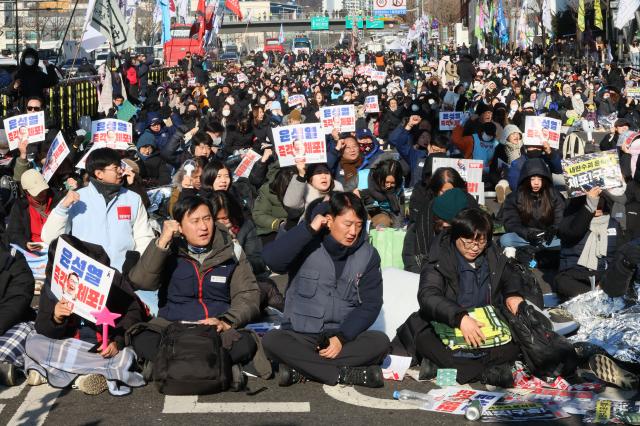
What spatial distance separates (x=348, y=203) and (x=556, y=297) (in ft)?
10.9

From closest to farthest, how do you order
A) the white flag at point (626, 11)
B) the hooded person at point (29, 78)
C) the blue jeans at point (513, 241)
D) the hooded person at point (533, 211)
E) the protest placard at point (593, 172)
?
the protest placard at point (593, 172) → the hooded person at point (533, 211) → the blue jeans at point (513, 241) → the hooded person at point (29, 78) → the white flag at point (626, 11)

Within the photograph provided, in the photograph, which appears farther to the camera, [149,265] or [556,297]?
[556,297]

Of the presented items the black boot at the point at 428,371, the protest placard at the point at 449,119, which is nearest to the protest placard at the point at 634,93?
the protest placard at the point at 449,119

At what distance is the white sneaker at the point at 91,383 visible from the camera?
665 cm

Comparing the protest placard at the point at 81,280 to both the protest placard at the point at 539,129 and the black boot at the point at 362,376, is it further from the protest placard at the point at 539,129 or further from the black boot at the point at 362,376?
the protest placard at the point at 539,129

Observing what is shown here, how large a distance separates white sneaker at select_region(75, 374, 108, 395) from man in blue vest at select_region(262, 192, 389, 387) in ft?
3.34

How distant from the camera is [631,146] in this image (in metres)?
11.6

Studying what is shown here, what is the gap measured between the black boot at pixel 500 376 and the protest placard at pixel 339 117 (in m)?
9.13

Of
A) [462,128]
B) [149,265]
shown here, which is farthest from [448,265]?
[462,128]

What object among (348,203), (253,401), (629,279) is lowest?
(253,401)

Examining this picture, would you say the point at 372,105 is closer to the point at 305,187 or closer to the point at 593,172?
the point at 305,187

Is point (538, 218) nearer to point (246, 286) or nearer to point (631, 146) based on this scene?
point (631, 146)

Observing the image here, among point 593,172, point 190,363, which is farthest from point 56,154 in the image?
point 593,172

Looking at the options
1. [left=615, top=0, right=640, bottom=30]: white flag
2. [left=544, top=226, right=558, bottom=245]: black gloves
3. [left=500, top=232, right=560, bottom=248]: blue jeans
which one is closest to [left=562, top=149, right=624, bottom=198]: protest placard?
[left=544, top=226, right=558, bottom=245]: black gloves
